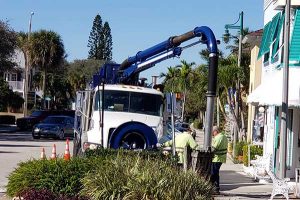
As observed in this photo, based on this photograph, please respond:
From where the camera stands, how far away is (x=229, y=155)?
3497 cm

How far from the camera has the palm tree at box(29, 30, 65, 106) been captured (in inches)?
2911

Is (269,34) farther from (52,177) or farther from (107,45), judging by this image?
(107,45)

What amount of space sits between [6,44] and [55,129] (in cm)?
670

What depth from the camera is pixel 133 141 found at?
17703 millimetres

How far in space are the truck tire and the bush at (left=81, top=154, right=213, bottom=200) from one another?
620 cm

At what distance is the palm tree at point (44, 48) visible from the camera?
73.9 metres

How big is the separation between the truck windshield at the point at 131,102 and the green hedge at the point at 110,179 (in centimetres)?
594

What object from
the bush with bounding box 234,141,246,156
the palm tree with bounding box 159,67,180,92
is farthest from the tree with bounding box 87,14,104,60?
the bush with bounding box 234,141,246,156

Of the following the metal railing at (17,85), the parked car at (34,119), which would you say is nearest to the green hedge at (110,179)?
the parked car at (34,119)

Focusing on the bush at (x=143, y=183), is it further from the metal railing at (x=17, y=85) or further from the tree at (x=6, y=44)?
the metal railing at (x=17, y=85)

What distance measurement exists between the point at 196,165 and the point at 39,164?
3.81 metres

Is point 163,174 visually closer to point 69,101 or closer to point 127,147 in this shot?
point 127,147

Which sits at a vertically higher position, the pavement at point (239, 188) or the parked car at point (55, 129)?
the parked car at point (55, 129)

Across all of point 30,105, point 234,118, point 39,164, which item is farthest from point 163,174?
point 30,105
